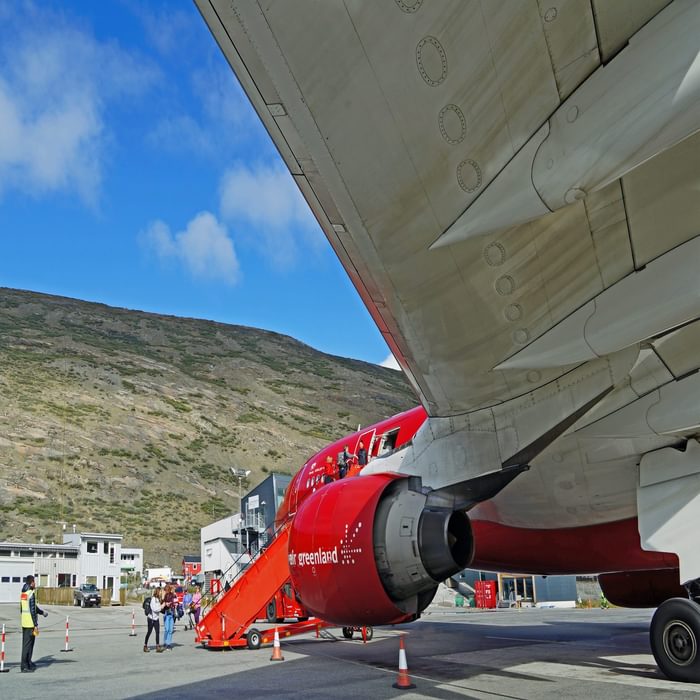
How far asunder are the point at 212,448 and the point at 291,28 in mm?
81156

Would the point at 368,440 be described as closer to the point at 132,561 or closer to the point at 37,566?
the point at 37,566

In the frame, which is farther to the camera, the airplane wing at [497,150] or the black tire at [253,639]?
the black tire at [253,639]

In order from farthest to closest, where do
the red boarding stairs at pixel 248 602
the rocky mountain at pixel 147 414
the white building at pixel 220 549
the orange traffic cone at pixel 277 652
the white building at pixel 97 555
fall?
the rocky mountain at pixel 147 414, the white building at pixel 97 555, the white building at pixel 220 549, the red boarding stairs at pixel 248 602, the orange traffic cone at pixel 277 652

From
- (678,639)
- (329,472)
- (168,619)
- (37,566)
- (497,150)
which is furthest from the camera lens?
(37,566)

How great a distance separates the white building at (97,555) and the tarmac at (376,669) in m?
37.4

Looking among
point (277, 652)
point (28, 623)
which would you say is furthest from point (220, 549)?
point (277, 652)

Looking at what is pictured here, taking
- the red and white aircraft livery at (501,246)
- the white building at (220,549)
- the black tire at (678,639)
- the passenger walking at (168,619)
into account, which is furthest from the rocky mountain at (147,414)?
the black tire at (678,639)

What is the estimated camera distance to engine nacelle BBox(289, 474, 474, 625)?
26.1 ft

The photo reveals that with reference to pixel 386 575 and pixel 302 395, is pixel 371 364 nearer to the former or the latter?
pixel 302 395

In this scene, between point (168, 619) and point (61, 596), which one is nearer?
point (168, 619)

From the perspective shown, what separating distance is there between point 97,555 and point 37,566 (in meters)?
4.19

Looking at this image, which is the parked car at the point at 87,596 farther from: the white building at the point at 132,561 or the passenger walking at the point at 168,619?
the passenger walking at the point at 168,619

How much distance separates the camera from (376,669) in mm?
10555

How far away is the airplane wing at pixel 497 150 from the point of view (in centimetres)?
370
